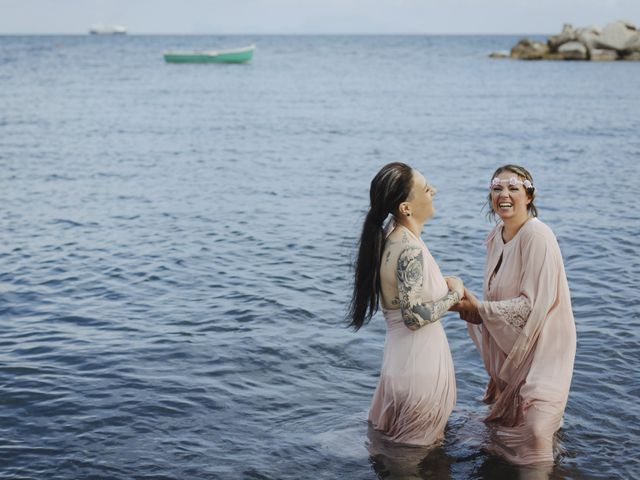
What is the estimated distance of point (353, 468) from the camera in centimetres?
612

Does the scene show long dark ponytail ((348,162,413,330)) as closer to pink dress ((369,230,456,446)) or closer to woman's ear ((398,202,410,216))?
woman's ear ((398,202,410,216))

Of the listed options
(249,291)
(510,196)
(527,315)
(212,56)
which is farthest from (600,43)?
(527,315)

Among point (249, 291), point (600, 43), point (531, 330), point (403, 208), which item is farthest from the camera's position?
point (600, 43)

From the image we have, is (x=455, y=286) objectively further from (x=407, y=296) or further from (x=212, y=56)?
(x=212, y=56)

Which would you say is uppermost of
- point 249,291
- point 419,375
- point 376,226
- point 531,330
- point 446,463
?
point 376,226

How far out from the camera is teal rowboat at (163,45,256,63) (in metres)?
78.3

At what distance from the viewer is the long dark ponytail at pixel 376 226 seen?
5316 millimetres

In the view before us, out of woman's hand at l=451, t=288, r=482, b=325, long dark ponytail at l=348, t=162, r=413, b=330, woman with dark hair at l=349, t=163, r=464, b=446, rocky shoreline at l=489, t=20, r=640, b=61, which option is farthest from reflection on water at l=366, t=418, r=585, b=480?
rocky shoreline at l=489, t=20, r=640, b=61

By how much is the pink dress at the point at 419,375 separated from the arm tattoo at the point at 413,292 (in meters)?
0.08

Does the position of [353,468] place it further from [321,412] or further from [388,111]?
[388,111]

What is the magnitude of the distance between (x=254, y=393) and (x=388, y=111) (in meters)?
30.7

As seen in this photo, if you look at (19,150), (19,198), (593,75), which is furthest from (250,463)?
(593,75)

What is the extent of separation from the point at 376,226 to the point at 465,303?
94 centimetres

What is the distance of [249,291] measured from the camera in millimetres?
11055
